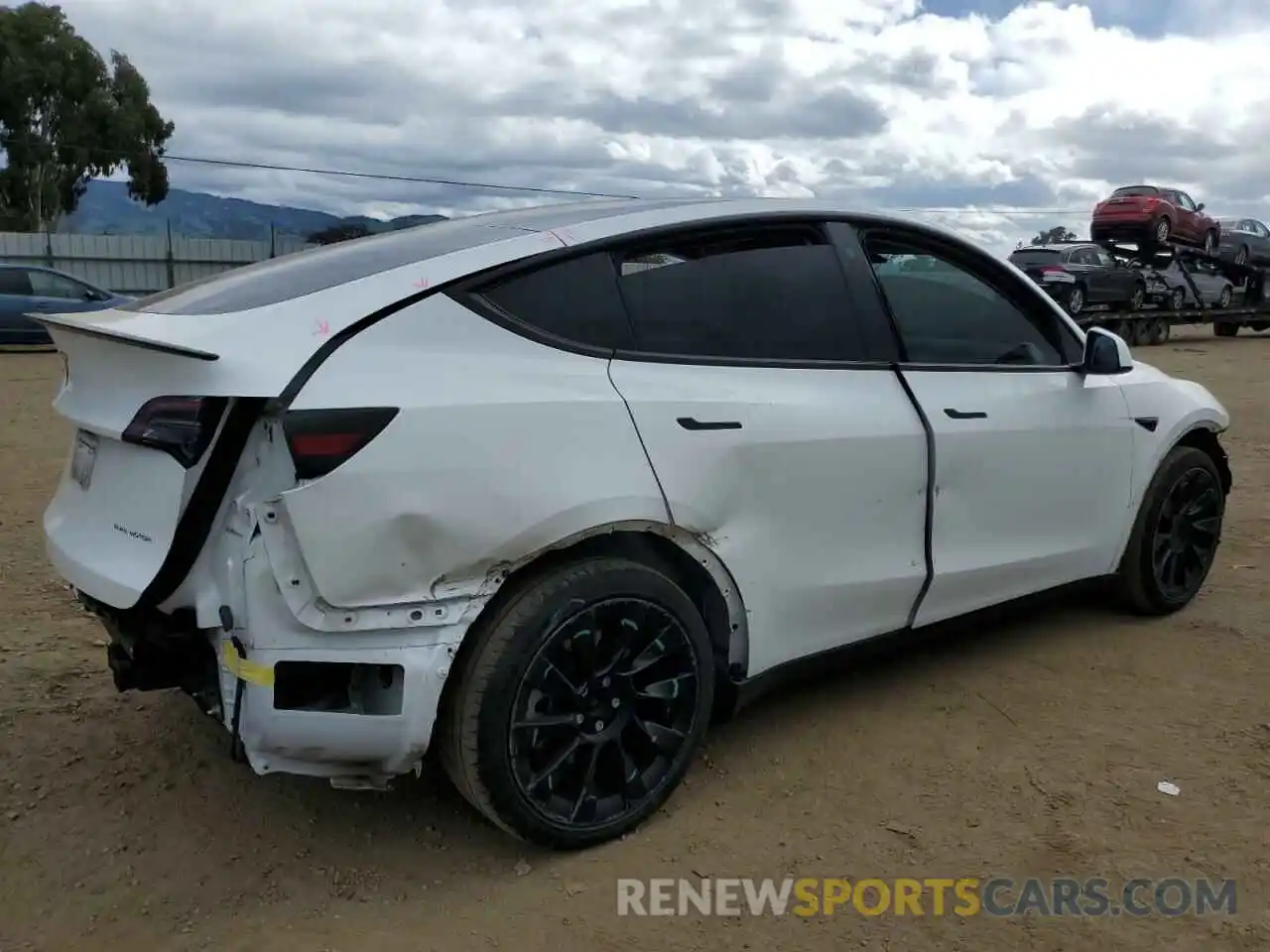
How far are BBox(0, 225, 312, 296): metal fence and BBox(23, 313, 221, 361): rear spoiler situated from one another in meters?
24.5

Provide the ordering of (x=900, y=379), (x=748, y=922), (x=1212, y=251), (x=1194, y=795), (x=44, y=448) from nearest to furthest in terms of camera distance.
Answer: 1. (x=748, y=922)
2. (x=1194, y=795)
3. (x=900, y=379)
4. (x=44, y=448)
5. (x=1212, y=251)

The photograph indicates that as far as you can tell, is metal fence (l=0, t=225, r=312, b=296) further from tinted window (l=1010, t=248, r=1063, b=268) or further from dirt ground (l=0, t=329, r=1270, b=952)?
dirt ground (l=0, t=329, r=1270, b=952)

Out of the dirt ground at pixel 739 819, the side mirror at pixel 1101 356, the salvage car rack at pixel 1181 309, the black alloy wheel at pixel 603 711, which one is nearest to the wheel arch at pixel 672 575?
the black alloy wheel at pixel 603 711

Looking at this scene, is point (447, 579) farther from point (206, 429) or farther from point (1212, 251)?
point (1212, 251)

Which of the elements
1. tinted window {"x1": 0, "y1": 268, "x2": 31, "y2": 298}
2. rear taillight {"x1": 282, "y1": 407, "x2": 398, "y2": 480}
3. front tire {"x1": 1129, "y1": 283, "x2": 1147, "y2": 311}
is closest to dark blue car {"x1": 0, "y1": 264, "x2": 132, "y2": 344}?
tinted window {"x1": 0, "y1": 268, "x2": 31, "y2": 298}

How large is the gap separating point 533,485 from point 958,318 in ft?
6.24

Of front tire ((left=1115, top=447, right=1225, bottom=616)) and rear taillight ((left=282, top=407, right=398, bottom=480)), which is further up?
rear taillight ((left=282, top=407, right=398, bottom=480))

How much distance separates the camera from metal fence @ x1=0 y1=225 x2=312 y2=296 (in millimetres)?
26484

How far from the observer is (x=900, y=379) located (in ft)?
11.3

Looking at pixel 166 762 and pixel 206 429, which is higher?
pixel 206 429

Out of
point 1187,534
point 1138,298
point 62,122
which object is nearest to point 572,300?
point 1187,534

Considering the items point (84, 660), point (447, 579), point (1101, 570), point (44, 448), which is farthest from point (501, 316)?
point (44, 448)

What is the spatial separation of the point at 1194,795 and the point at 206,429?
2887mm

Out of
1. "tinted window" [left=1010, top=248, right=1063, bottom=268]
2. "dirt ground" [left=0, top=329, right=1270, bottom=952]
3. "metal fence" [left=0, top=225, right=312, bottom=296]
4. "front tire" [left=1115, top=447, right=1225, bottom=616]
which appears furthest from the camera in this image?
"metal fence" [left=0, top=225, right=312, bottom=296]
